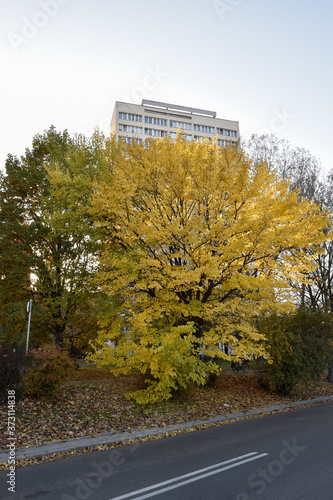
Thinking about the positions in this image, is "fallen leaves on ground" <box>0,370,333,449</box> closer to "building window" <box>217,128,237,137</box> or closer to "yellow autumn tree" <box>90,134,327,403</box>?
"yellow autumn tree" <box>90,134,327,403</box>

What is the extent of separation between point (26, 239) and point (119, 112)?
5400 cm

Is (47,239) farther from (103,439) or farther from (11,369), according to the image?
(103,439)

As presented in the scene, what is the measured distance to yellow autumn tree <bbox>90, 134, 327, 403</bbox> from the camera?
1021cm

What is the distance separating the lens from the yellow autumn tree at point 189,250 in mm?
10211

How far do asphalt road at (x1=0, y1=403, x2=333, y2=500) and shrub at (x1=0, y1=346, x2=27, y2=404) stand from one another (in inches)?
129

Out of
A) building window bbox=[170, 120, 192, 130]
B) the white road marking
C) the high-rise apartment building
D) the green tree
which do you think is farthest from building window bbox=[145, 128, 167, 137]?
the white road marking

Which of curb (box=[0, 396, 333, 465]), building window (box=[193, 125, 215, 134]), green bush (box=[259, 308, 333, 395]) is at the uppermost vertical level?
building window (box=[193, 125, 215, 134])

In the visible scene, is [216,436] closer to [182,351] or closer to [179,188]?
[182,351]

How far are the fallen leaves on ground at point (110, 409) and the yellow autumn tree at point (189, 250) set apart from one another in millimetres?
759

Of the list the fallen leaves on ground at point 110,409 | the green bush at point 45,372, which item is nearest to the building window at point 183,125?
the fallen leaves on ground at point 110,409

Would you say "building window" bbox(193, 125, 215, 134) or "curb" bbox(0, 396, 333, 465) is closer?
"curb" bbox(0, 396, 333, 465)

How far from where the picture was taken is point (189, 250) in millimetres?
10805

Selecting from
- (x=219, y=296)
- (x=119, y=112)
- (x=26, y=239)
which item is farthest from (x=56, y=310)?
(x=119, y=112)

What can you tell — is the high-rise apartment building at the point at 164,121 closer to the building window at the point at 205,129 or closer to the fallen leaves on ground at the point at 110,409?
the building window at the point at 205,129
